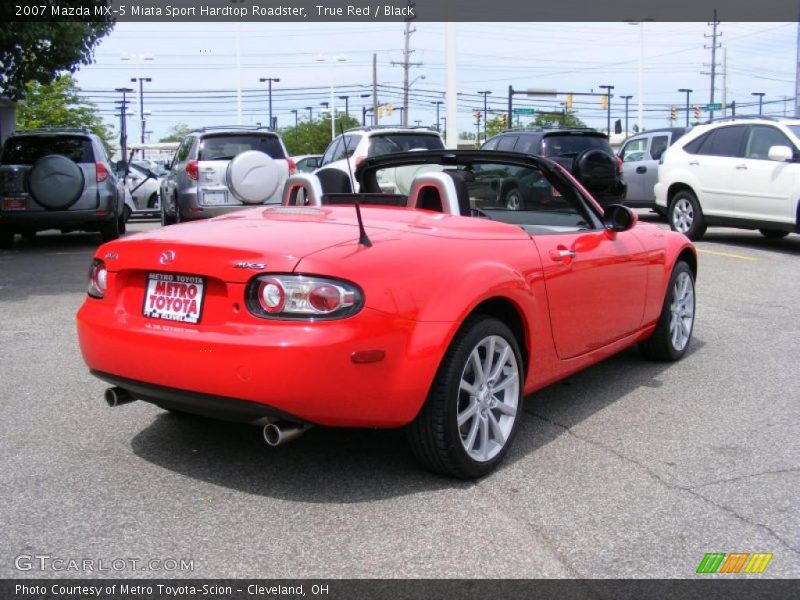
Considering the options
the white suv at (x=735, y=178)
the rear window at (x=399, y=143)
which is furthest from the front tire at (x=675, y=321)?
the rear window at (x=399, y=143)

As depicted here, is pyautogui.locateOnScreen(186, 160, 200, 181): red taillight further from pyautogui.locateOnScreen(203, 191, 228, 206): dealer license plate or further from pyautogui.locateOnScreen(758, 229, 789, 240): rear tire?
pyautogui.locateOnScreen(758, 229, 789, 240): rear tire

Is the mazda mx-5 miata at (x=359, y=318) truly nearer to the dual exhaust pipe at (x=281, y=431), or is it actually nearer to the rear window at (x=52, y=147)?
the dual exhaust pipe at (x=281, y=431)

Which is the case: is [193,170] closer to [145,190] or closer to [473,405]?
[145,190]

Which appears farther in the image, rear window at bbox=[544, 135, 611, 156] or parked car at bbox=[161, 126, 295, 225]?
rear window at bbox=[544, 135, 611, 156]

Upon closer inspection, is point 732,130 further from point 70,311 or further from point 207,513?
point 207,513

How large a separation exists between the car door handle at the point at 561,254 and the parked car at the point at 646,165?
13229mm

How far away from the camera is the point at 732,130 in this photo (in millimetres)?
12492

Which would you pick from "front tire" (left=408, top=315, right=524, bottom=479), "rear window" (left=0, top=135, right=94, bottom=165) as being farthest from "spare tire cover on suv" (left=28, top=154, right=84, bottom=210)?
"front tire" (left=408, top=315, right=524, bottom=479)

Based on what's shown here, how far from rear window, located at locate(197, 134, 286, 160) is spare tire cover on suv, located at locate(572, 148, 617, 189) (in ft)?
15.8

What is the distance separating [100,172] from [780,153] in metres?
9.71

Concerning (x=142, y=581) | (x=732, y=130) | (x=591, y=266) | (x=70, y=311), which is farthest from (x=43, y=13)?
(x=142, y=581)

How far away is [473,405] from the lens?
3793mm

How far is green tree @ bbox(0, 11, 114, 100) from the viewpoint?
12711 mm

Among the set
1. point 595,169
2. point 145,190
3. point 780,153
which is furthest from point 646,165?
point 145,190
